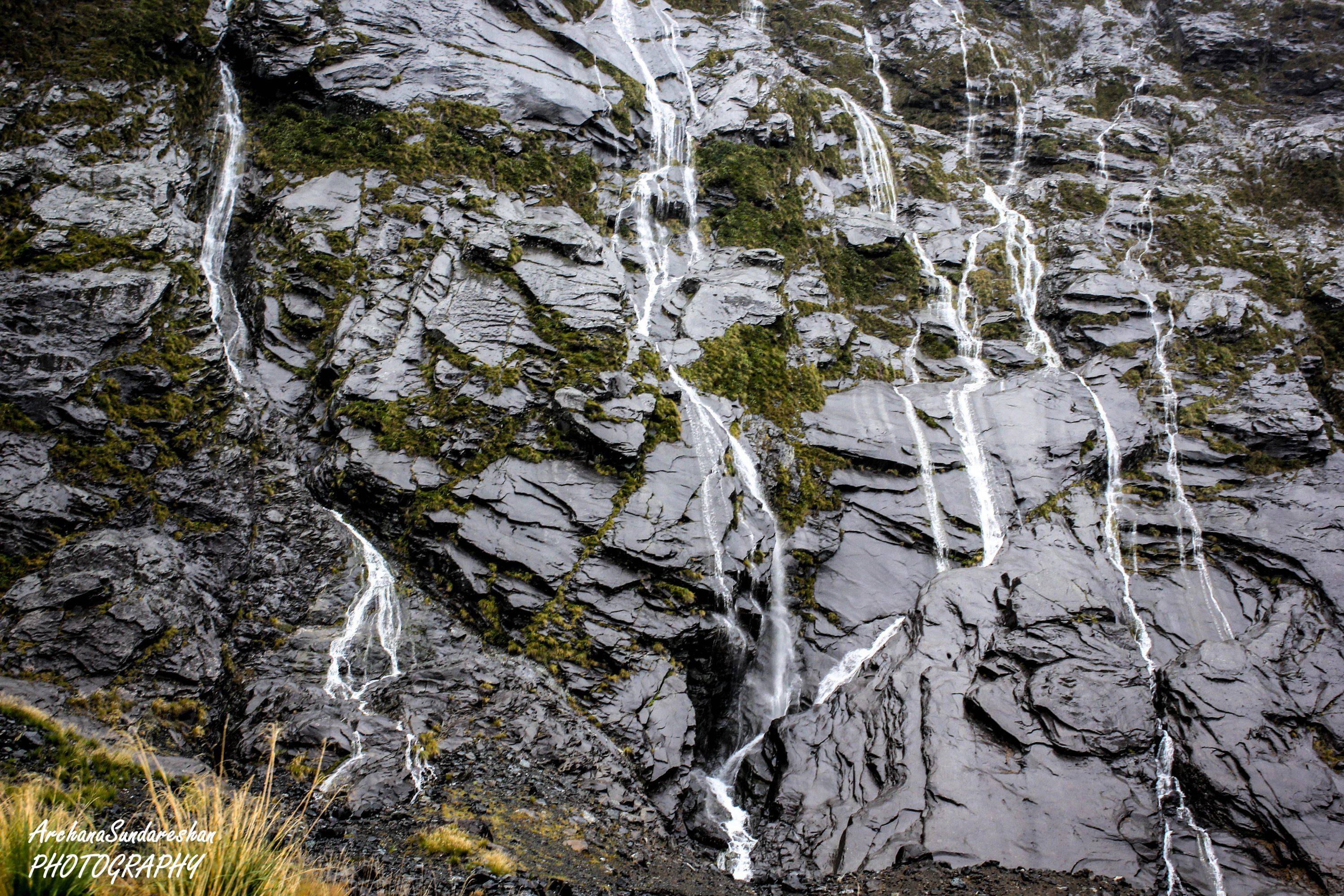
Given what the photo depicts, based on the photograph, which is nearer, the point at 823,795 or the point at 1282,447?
the point at 823,795

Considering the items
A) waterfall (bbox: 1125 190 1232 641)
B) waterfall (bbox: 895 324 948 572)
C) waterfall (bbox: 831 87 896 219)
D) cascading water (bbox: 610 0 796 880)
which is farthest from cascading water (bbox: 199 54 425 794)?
waterfall (bbox: 831 87 896 219)

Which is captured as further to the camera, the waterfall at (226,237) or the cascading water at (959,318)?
the cascading water at (959,318)

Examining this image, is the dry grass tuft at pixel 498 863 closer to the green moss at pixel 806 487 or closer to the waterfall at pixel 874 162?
the green moss at pixel 806 487

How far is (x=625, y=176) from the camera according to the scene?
21953 mm

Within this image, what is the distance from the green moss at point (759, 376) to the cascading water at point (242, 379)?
28.5 feet

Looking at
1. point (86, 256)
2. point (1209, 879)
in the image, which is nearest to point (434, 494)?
point (86, 256)

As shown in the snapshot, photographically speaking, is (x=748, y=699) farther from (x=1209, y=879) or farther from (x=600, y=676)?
(x=1209, y=879)

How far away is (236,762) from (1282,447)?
2380cm

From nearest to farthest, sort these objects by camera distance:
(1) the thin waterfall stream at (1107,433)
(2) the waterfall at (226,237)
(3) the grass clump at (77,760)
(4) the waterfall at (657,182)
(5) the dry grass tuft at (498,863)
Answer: (3) the grass clump at (77,760)
(5) the dry grass tuft at (498,863)
(1) the thin waterfall stream at (1107,433)
(2) the waterfall at (226,237)
(4) the waterfall at (657,182)

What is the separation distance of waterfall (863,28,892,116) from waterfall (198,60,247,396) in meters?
23.9

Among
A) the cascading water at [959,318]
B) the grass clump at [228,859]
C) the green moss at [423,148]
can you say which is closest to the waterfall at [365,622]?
the grass clump at [228,859]

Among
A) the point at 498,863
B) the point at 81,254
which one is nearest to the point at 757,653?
the point at 498,863

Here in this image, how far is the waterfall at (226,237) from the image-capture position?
15.3 metres

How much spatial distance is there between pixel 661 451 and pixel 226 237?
12.0 meters
